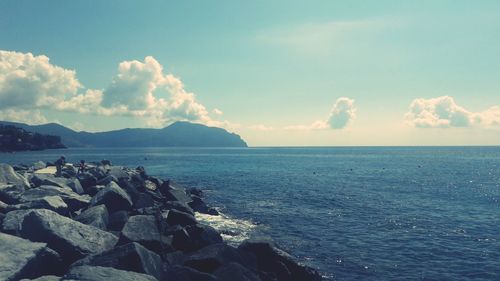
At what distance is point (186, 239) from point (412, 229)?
20.4m

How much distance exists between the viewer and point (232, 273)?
45.0 ft

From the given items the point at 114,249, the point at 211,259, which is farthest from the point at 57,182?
the point at 211,259

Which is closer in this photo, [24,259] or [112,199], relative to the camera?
[24,259]

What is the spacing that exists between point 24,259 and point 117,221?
8.28 metres

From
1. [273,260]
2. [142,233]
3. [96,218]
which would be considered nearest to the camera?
[142,233]

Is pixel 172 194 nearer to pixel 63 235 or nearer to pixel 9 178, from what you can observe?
pixel 9 178

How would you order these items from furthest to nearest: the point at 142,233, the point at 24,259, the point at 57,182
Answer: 1. the point at 57,182
2. the point at 142,233
3. the point at 24,259

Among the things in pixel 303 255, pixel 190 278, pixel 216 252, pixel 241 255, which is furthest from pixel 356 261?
pixel 190 278

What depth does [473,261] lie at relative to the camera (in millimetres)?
21344

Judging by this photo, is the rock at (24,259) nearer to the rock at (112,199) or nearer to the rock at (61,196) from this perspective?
the rock at (112,199)

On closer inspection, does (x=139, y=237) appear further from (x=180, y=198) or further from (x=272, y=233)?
(x=180, y=198)

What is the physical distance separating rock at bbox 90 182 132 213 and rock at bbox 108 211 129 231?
8.67ft

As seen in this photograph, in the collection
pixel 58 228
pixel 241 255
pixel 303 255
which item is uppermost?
pixel 58 228

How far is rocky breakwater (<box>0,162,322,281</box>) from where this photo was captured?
39.7ft
